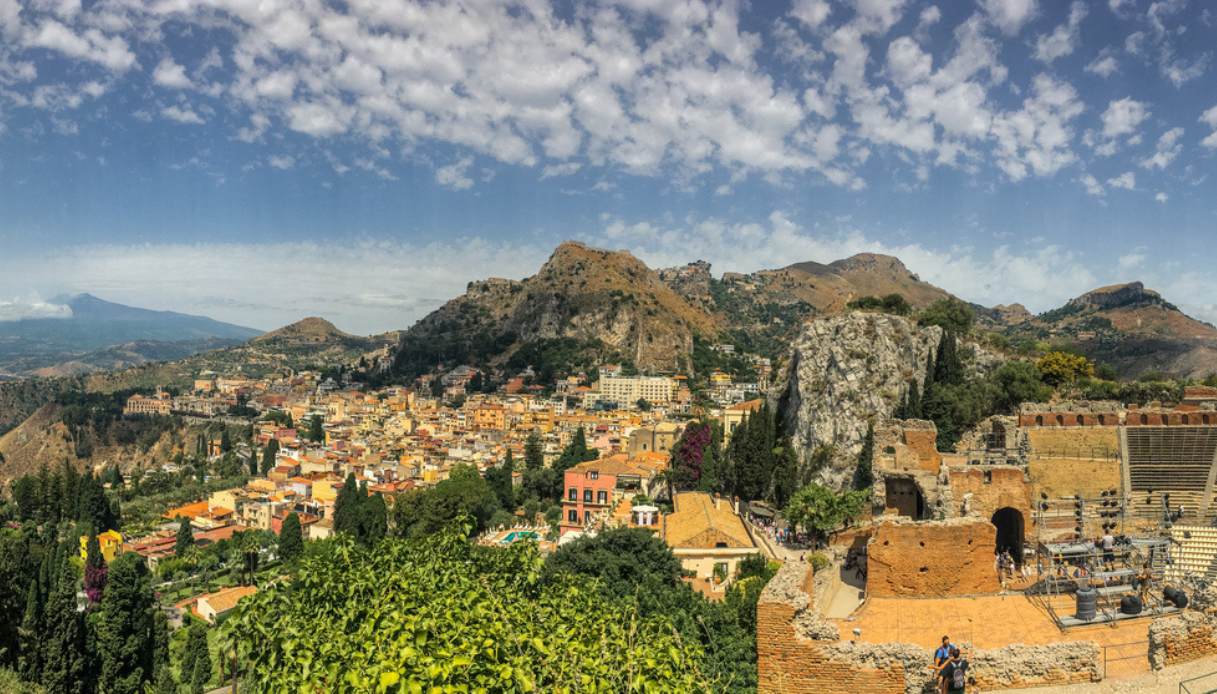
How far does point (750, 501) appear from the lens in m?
48.1

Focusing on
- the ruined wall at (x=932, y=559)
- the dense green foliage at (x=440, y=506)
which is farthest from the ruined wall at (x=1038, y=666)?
the dense green foliage at (x=440, y=506)

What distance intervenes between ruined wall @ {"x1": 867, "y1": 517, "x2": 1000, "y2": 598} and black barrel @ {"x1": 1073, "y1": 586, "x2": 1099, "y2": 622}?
140 inches

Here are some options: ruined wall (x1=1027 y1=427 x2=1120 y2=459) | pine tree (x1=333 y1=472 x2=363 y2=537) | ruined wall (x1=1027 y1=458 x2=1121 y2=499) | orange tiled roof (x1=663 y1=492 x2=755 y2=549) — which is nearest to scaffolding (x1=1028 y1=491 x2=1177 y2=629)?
ruined wall (x1=1027 y1=458 x2=1121 y2=499)

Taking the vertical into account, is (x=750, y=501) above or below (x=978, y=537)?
below

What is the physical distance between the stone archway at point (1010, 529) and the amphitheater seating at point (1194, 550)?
12.7 ft

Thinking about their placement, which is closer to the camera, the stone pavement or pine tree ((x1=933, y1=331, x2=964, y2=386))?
the stone pavement

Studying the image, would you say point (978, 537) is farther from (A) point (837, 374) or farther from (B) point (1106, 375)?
(B) point (1106, 375)

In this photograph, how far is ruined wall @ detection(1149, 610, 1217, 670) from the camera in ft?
33.7

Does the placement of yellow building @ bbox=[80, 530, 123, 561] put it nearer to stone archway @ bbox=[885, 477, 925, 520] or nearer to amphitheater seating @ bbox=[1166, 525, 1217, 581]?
stone archway @ bbox=[885, 477, 925, 520]

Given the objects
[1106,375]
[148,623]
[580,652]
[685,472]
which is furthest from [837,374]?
[580,652]

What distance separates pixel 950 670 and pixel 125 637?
118 feet

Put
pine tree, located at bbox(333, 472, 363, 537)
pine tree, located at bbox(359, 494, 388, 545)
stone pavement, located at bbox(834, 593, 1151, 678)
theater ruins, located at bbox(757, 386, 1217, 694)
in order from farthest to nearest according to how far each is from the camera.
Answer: pine tree, located at bbox(333, 472, 363, 537) → pine tree, located at bbox(359, 494, 388, 545) → stone pavement, located at bbox(834, 593, 1151, 678) → theater ruins, located at bbox(757, 386, 1217, 694)

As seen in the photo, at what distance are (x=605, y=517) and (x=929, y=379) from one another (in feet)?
76.4

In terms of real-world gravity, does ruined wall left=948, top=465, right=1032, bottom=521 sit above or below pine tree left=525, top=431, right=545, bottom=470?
above
